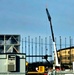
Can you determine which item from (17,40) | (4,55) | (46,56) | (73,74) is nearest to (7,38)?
(17,40)

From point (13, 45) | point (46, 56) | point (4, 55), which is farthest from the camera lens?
point (46, 56)

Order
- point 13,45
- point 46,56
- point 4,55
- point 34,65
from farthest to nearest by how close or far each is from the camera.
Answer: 1. point 34,65
2. point 46,56
3. point 13,45
4. point 4,55

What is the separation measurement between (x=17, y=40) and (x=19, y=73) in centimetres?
467

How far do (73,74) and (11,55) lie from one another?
5310 millimetres

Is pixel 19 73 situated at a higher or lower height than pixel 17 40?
lower

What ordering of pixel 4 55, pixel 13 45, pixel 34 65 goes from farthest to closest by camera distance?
pixel 34 65 < pixel 13 45 < pixel 4 55

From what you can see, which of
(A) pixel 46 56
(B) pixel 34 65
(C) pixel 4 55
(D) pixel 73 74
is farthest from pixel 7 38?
(B) pixel 34 65

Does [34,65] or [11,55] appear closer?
[11,55]

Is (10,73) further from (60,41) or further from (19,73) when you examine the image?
(60,41)

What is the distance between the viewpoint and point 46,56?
55312 millimetres

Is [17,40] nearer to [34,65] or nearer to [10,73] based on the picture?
Answer: [10,73]

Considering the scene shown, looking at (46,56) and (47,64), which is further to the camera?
(47,64)

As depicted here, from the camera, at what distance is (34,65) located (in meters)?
66.4

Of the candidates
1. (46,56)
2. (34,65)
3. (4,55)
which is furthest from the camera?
(34,65)
